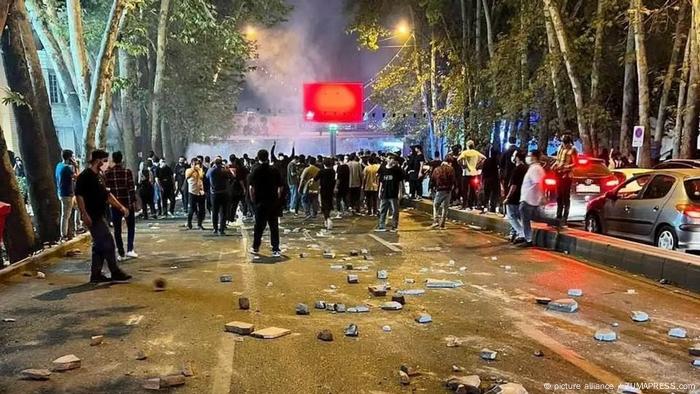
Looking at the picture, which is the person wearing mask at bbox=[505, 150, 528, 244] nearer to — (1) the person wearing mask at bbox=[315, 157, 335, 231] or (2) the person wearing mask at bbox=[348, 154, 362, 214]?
(1) the person wearing mask at bbox=[315, 157, 335, 231]

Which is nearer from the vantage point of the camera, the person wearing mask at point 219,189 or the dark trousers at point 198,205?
the person wearing mask at point 219,189

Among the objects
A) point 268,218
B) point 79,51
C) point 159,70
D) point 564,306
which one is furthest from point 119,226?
point 159,70

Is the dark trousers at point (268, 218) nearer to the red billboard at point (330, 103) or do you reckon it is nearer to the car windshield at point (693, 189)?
the car windshield at point (693, 189)

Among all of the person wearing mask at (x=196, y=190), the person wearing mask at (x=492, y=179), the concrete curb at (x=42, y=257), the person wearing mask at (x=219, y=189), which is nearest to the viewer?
the concrete curb at (x=42, y=257)

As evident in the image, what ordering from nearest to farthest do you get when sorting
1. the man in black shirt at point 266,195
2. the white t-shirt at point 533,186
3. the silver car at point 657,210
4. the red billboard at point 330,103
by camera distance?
1. the silver car at point 657,210
2. the man in black shirt at point 266,195
3. the white t-shirt at point 533,186
4. the red billboard at point 330,103

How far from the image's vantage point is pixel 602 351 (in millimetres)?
5871

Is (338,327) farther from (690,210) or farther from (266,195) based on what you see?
(690,210)

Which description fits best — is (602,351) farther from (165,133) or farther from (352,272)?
(165,133)

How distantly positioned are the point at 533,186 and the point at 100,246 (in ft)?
25.4

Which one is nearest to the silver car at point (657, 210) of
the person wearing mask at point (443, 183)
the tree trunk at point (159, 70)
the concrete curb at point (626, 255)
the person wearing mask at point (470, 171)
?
the concrete curb at point (626, 255)

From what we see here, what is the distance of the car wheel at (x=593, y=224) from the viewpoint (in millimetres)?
13184

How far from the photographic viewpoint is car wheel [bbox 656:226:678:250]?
34.8ft

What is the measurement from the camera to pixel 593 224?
13414mm

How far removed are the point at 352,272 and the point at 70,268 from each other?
15.8 feet
